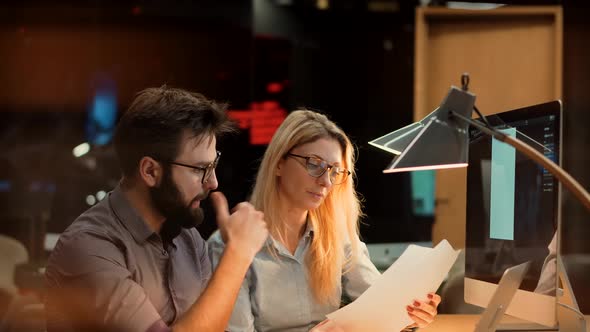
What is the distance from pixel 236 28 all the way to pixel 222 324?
2438mm

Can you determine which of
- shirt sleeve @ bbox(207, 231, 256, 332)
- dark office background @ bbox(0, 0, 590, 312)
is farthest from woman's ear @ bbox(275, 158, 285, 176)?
dark office background @ bbox(0, 0, 590, 312)

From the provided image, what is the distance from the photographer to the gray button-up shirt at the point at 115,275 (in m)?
1.53

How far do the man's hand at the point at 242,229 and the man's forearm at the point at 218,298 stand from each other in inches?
0.6

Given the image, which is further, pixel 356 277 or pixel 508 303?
pixel 356 277

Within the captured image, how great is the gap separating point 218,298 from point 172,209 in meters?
0.26

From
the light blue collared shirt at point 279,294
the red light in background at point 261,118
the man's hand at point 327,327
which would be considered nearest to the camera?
the man's hand at point 327,327

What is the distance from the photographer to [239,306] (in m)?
1.89

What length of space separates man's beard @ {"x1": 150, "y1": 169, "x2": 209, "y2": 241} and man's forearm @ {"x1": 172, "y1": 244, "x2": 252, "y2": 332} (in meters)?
0.19

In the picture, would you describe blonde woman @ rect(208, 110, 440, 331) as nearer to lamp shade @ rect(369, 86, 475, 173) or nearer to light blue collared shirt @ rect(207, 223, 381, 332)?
light blue collared shirt @ rect(207, 223, 381, 332)

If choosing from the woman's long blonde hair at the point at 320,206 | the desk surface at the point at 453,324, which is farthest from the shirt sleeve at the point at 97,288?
the desk surface at the point at 453,324

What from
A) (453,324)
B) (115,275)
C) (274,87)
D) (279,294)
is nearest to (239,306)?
(279,294)

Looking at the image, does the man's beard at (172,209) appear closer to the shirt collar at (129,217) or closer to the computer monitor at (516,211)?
the shirt collar at (129,217)

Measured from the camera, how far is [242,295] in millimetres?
1918

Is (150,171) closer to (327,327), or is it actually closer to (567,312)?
(327,327)
